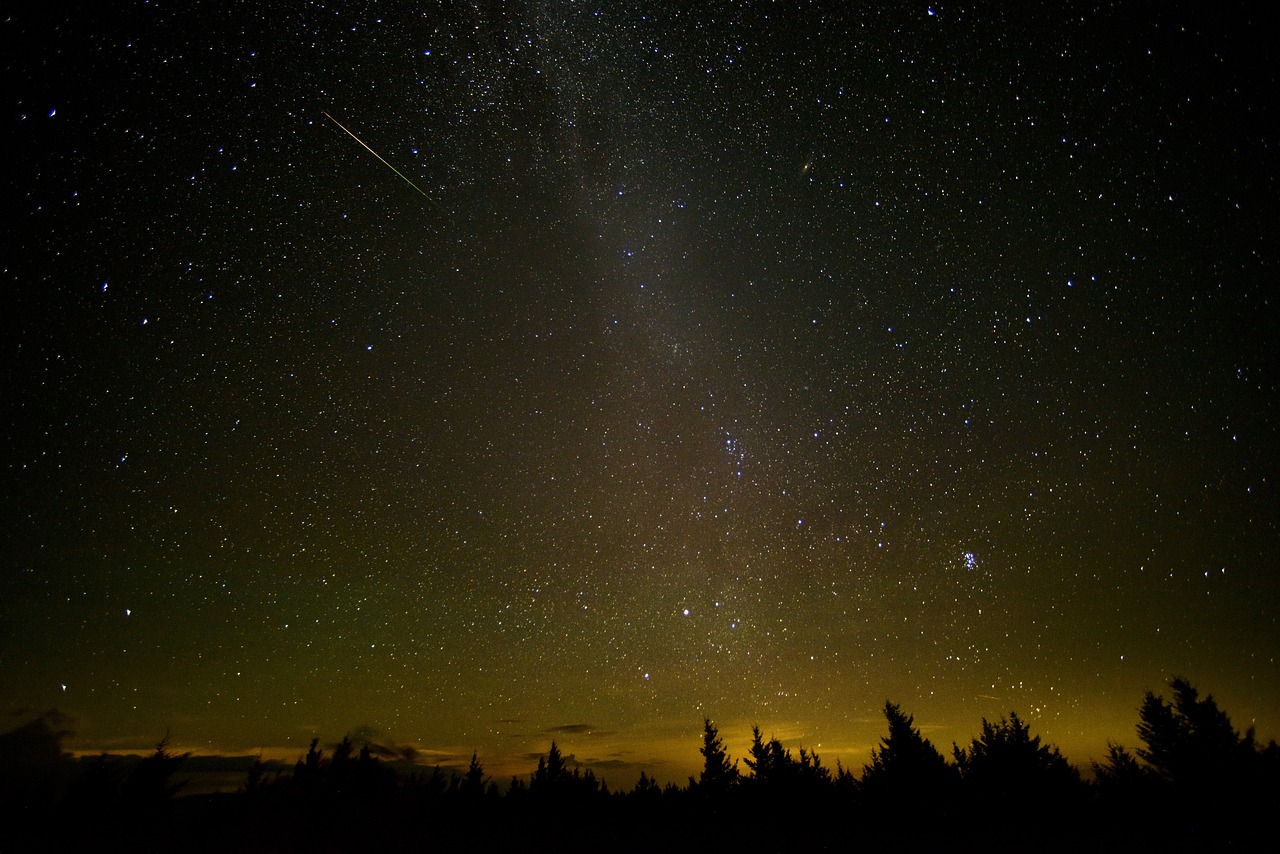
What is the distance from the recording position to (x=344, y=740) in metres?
45.8

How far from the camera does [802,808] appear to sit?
74.4ft

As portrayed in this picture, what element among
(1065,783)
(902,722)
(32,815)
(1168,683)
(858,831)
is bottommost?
(32,815)

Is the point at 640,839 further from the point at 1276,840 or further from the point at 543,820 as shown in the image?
the point at 1276,840

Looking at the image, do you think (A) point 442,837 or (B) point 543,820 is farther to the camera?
(B) point 543,820

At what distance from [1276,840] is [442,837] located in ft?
90.9

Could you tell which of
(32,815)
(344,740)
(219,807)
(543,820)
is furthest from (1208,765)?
(32,815)

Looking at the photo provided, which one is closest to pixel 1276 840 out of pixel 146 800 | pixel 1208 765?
pixel 1208 765

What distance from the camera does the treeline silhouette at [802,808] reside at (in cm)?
1619

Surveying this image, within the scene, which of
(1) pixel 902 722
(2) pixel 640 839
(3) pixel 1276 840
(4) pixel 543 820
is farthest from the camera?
(4) pixel 543 820

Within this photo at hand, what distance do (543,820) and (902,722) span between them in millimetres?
17824

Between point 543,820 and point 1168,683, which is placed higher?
point 1168,683

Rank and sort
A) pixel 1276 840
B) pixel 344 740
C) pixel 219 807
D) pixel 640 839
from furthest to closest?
pixel 344 740
pixel 219 807
pixel 640 839
pixel 1276 840

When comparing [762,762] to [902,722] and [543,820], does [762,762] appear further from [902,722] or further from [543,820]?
[543,820]

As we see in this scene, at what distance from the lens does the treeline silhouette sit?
16188mm
